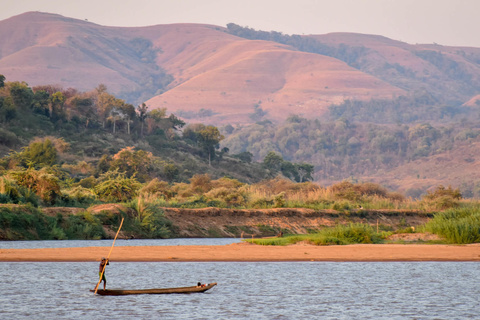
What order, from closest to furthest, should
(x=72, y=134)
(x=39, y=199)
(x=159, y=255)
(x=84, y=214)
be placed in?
(x=159, y=255)
(x=84, y=214)
(x=39, y=199)
(x=72, y=134)

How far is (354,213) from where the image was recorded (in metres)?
54.7

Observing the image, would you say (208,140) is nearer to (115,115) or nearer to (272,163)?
(272,163)

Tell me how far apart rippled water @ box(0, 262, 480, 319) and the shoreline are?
24.9 inches

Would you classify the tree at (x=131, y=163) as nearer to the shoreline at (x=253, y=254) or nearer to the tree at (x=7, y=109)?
the tree at (x=7, y=109)

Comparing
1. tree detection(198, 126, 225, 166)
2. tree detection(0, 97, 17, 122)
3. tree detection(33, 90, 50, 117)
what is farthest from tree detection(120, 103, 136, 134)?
tree detection(0, 97, 17, 122)

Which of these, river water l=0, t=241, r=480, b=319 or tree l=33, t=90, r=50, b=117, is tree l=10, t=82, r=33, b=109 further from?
river water l=0, t=241, r=480, b=319

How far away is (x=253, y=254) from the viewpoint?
1197 inches

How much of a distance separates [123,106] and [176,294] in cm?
10731

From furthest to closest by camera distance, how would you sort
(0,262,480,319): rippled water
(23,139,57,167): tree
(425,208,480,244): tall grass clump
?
(23,139,57,167): tree
(425,208,480,244): tall grass clump
(0,262,480,319): rippled water

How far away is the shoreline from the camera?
28.7m

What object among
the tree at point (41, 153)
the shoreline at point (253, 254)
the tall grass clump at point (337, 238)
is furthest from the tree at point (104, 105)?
the shoreline at point (253, 254)

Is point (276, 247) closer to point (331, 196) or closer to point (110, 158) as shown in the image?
point (331, 196)

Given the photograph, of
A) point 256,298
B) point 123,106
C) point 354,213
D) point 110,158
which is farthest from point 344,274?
point 123,106

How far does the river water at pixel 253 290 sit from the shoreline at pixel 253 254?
521mm
